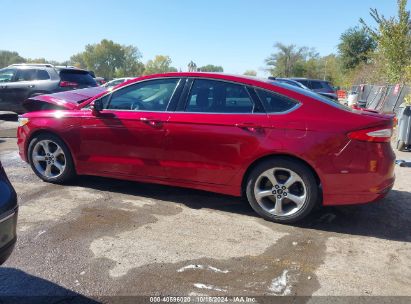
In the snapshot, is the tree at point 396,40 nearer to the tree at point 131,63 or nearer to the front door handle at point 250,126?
the front door handle at point 250,126

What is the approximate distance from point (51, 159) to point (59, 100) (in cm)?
95

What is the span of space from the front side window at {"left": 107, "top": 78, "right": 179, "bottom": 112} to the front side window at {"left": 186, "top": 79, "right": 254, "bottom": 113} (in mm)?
308

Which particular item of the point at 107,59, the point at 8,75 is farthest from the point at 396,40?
the point at 107,59

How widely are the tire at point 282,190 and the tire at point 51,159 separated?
248 centimetres

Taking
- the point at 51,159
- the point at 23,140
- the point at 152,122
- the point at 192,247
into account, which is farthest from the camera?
the point at 23,140

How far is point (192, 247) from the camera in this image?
11.6 ft

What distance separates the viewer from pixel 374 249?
3.61 metres

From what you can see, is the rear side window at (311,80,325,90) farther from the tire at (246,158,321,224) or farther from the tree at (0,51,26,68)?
the tree at (0,51,26,68)

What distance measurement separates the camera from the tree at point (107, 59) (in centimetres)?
12606

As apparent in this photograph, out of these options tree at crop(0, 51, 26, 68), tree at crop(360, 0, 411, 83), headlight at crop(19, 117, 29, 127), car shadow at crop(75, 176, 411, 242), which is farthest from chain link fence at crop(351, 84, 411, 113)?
tree at crop(0, 51, 26, 68)

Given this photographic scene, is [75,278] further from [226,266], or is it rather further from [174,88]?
[174,88]

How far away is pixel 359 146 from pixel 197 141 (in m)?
1.69

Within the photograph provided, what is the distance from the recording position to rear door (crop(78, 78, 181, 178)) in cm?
453

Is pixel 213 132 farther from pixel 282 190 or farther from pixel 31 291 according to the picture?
pixel 31 291
